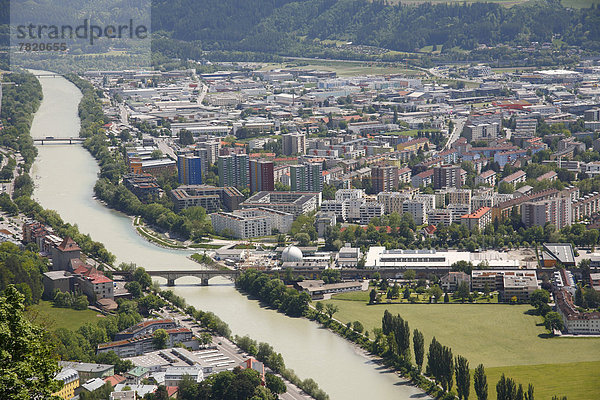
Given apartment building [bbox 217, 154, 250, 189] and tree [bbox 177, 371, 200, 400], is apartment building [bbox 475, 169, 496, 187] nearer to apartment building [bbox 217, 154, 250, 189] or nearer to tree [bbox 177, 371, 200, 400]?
apartment building [bbox 217, 154, 250, 189]

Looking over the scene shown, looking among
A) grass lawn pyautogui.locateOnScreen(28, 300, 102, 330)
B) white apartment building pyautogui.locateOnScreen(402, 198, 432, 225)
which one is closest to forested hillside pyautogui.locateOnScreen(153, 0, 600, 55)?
white apartment building pyautogui.locateOnScreen(402, 198, 432, 225)

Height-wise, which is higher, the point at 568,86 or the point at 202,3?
the point at 202,3

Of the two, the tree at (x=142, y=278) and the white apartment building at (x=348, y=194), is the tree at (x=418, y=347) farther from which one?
the white apartment building at (x=348, y=194)

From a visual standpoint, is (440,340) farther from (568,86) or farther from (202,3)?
(202,3)

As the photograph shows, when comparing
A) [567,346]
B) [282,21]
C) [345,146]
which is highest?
[282,21]

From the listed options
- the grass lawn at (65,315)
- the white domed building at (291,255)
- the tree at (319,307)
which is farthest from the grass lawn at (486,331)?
the grass lawn at (65,315)

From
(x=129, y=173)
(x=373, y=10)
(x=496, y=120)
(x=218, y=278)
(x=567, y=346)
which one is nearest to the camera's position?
(x=567, y=346)

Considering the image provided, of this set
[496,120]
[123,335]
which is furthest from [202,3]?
[123,335]
